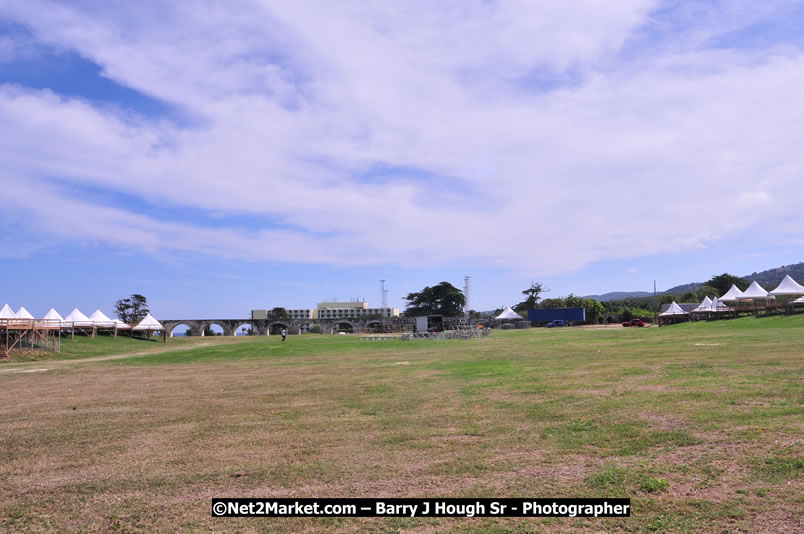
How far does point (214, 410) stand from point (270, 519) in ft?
21.1

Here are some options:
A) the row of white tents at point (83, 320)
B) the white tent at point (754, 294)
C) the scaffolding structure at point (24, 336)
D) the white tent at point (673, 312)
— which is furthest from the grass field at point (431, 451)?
the white tent at point (673, 312)

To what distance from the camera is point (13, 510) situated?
532cm

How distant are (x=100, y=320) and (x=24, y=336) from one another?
63.1ft

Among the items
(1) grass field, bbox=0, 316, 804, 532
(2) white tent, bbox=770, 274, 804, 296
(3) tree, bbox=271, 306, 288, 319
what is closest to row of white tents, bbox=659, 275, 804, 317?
(2) white tent, bbox=770, 274, 804, 296

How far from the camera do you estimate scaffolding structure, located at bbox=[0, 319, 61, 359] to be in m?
33.6

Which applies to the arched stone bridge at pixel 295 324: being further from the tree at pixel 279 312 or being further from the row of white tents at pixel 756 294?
the row of white tents at pixel 756 294

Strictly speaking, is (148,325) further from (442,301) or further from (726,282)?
(726,282)

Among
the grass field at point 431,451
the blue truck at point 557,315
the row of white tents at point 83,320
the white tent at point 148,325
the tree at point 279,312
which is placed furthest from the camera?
the tree at point 279,312

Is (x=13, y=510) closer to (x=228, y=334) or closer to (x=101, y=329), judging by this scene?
(x=101, y=329)

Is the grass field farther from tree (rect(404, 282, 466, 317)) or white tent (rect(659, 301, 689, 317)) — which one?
tree (rect(404, 282, 466, 317))

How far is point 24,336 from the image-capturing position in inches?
1428

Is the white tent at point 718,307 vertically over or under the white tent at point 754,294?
under

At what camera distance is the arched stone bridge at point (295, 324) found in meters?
97.2

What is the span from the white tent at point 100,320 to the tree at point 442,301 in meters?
77.2
